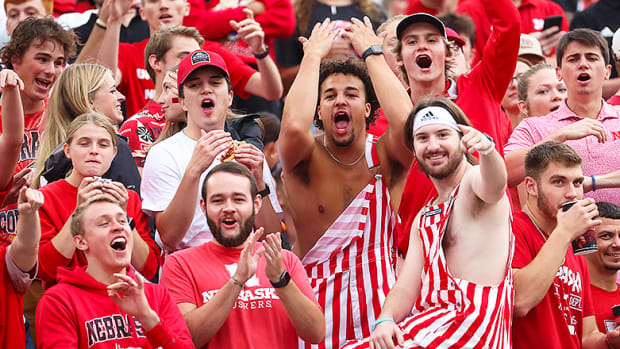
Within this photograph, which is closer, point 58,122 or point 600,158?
point 58,122

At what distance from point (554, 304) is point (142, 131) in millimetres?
3196

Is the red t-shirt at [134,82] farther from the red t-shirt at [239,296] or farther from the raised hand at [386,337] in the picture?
the raised hand at [386,337]

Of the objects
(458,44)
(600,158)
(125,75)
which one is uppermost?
(125,75)

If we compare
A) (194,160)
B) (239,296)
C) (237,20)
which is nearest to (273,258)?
(239,296)

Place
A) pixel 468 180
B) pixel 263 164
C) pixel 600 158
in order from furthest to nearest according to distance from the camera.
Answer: pixel 600 158
pixel 263 164
pixel 468 180

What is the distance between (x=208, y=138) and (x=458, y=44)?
248cm

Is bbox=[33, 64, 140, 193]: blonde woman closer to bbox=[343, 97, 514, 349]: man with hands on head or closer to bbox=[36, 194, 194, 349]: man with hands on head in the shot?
bbox=[36, 194, 194, 349]: man with hands on head

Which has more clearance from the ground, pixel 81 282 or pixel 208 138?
pixel 208 138

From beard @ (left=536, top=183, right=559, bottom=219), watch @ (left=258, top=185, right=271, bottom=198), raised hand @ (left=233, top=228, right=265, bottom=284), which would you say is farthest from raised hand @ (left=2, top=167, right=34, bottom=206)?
beard @ (left=536, top=183, right=559, bottom=219)

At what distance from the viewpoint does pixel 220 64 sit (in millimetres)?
6320

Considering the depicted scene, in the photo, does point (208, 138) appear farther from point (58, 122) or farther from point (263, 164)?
point (58, 122)

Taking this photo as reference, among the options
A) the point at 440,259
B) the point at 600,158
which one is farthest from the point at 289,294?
the point at 600,158

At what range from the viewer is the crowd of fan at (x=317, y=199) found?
5.04m

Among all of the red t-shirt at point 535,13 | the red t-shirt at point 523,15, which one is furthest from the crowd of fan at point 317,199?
the red t-shirt at point 535,13
